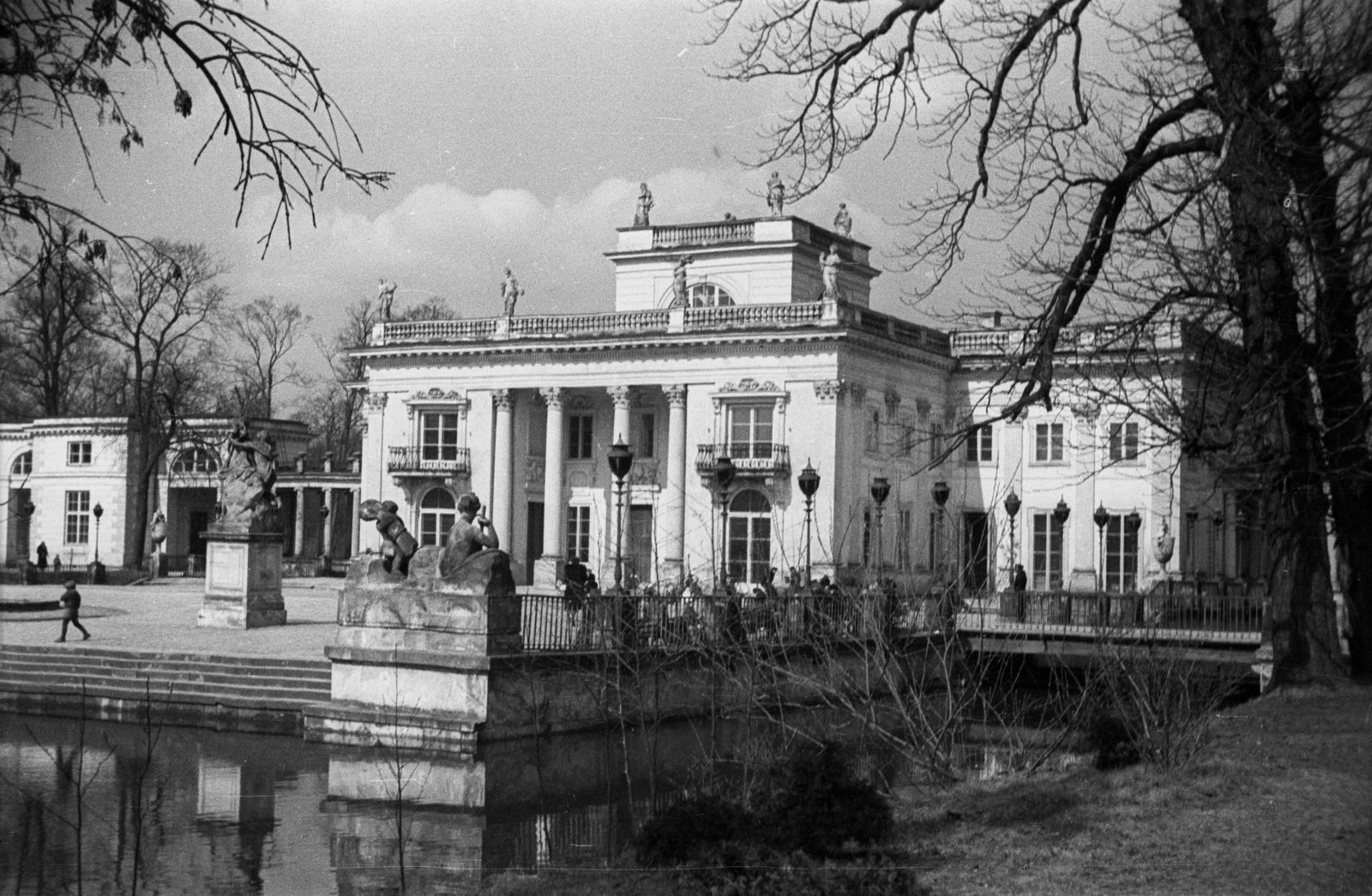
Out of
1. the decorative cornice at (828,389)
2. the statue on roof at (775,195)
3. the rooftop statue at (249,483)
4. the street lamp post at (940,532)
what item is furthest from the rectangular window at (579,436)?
the statue on roof at (775,195)

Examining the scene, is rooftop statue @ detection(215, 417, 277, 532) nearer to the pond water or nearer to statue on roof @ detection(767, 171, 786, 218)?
the pond water

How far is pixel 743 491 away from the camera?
5075cm

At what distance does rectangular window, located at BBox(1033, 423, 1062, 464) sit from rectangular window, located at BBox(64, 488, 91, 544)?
33871 mm

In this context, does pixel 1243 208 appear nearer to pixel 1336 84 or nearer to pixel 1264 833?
pixel 1336 84

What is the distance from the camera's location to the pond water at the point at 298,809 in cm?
1178

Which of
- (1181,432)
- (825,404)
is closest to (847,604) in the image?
(1181,432)

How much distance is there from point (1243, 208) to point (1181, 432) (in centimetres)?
225

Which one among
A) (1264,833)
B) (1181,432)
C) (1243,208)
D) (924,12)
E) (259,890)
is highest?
(924,12)

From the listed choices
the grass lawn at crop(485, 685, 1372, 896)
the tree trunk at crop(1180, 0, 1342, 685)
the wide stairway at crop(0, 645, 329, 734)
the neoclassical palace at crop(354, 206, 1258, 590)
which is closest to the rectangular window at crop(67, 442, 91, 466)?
the neoclassical palace at crop(354, 206, 1258, 590)

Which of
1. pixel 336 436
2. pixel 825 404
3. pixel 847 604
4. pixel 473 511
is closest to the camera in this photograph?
pixel 847 604

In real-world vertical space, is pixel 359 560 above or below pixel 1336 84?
below

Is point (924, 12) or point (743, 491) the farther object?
point (743, 491)

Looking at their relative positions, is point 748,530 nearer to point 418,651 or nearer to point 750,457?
point 750,457

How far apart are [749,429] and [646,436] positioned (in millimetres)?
4788
